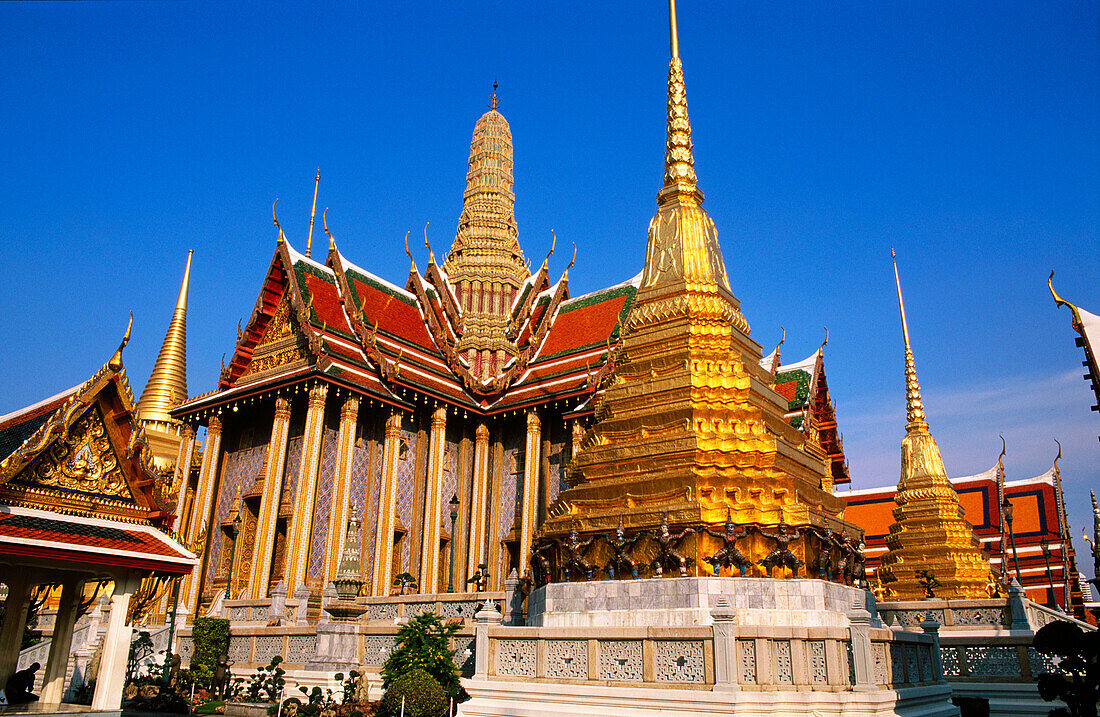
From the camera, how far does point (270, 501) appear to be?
68.8ft

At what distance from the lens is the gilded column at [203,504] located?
2218cm

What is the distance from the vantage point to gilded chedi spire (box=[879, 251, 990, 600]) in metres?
21.7

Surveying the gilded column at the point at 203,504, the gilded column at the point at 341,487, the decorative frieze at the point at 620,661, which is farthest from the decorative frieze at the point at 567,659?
the gilded column at the point at 203,504

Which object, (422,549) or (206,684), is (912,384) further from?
(206,684)

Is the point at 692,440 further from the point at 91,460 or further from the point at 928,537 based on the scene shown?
the point at 928,537

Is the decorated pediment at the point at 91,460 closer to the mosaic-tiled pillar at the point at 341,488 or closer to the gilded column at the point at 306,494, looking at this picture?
the gilded column at the point at 306,494

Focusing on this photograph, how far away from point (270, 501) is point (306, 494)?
1.06 meters

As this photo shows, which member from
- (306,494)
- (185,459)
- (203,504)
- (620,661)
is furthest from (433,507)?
(620,661)

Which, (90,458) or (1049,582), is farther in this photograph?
(1049,582)

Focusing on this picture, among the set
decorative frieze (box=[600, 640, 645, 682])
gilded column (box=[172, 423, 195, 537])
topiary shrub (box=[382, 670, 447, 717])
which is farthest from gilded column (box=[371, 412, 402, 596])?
decorative frieze (box=[600, 640, 645, 682])

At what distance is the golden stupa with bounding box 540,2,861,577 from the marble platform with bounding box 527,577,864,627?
0.35m

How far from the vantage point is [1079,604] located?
2833 cm

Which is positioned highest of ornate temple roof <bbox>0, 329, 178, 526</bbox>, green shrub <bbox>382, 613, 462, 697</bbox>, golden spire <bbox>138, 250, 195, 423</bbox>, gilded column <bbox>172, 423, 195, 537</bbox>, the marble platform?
golden spire <bbox>138, 250, 195, 423</bbox>

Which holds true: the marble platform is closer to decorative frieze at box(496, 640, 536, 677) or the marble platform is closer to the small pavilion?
decorative frieze at box(496, 640, 536, 677)
